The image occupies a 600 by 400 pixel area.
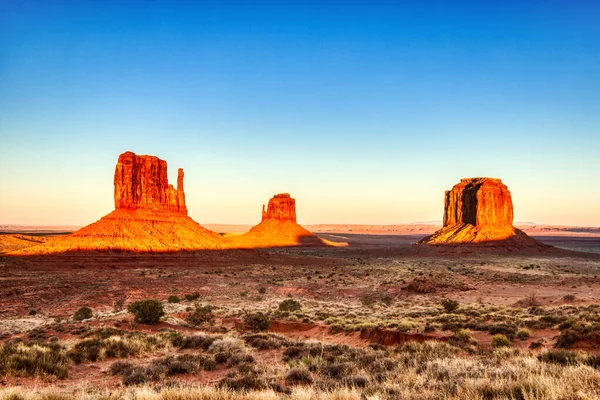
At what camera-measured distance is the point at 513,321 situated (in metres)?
16.5

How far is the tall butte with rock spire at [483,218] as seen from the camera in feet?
296

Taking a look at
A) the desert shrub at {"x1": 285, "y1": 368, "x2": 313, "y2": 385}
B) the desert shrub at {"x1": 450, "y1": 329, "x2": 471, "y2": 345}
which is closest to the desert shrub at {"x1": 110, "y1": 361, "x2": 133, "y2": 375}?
the desert shrub at {"x1": 285, "y1": 368, "x2": 313, "y2": 385}

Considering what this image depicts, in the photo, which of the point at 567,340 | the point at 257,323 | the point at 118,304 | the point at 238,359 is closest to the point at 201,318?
the point at 257,323

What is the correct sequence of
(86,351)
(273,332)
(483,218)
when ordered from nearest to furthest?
(86,351), (273,332), (483,218)

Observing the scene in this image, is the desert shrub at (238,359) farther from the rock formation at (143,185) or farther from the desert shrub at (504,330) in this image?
the rock formation at (143,185)

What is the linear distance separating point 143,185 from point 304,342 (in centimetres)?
6871

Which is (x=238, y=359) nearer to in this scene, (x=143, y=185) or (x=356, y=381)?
(x=356, y=381)

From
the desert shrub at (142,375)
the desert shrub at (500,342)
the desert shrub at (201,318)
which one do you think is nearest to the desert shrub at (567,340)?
the desert shrub at (500,342)

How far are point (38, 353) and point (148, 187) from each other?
68.2 metres

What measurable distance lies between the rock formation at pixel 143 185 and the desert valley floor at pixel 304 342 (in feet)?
115

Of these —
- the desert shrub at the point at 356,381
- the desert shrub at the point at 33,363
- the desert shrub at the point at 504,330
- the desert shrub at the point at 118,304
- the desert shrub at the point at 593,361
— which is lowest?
the desert shrub at the point at 118,304

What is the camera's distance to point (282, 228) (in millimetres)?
136000

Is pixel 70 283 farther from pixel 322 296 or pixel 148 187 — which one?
pixel 148 187

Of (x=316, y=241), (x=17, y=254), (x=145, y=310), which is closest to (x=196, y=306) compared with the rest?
(x=145, y=310)
